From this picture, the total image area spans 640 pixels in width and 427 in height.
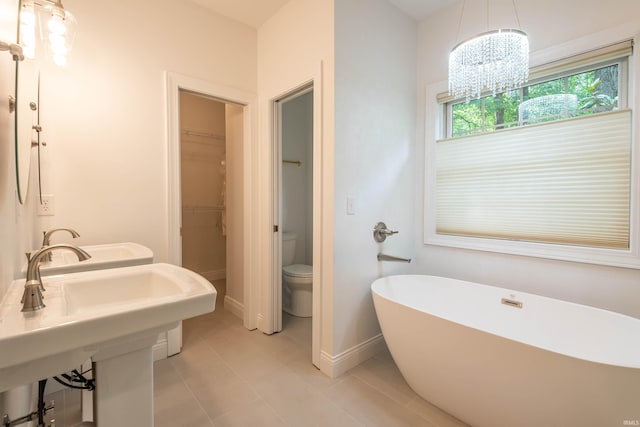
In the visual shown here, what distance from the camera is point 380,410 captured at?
1.60 metres

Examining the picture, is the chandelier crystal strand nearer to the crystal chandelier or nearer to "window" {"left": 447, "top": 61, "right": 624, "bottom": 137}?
the crystal chandelier

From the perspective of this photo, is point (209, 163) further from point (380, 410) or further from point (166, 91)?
point (380, 410)

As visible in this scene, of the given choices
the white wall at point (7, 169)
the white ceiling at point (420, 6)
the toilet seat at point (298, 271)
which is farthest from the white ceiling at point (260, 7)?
the toilet seat at point (298, 271)

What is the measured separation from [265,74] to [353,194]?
4.59ft

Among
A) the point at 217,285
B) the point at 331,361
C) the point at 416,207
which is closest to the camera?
the point at 331,361

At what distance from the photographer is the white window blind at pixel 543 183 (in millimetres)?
1703

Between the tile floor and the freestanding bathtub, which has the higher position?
the freestanding bathtub

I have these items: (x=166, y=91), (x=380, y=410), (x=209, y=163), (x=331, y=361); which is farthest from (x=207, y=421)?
(x=209, y=163)

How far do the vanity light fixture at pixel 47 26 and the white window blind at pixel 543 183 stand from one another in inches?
100

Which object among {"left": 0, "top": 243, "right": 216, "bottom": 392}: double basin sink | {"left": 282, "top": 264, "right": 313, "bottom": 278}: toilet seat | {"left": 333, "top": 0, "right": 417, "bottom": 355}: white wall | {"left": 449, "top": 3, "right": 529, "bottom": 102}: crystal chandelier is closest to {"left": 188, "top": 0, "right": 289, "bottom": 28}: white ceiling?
{"left": 333, "top": 0, "right": 417, "bottom": 355}: white wall

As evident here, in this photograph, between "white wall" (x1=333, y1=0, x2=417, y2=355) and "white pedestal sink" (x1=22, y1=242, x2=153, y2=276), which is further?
"white wall" (x1=333, y1=0, x2=417, y2=355)

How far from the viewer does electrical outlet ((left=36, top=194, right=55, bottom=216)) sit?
65.6 inches

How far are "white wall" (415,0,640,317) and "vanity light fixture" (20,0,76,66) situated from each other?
2.46m

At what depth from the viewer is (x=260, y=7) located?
2277mm
